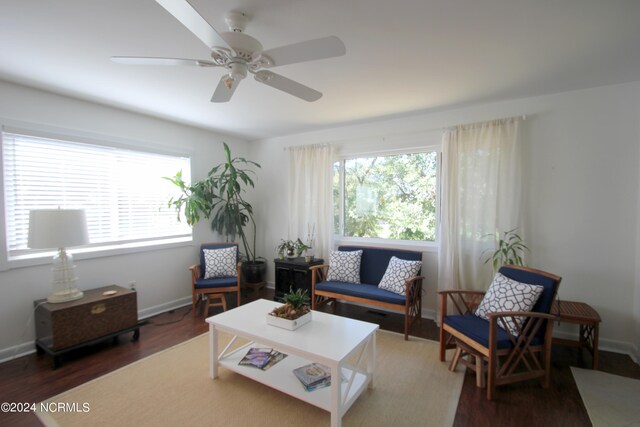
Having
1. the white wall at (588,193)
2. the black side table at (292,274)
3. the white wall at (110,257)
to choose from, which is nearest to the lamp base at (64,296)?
the white wall at (110,257)

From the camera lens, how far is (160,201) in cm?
390

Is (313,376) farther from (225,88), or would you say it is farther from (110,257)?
(110,257)

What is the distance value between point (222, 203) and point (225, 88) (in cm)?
285

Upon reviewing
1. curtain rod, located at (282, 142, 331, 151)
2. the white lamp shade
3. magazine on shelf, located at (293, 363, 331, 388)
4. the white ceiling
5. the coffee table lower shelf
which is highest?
the white ceiling

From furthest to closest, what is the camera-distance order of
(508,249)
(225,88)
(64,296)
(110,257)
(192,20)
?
(110,257)
(508,249)
(64,296)
(225,88)
(192,20)

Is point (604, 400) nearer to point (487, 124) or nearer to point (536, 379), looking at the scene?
point (536, 379)

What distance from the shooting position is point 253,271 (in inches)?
173

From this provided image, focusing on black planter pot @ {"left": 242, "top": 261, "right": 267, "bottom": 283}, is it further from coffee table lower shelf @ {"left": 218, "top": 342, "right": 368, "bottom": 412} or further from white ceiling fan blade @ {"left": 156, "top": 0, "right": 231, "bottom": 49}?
white ceiling fan blade @ {"left": 156, "top": 0, "right": 231, "bottom": 49}

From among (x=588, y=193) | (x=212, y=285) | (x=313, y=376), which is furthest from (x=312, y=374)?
(x=588, y=193)

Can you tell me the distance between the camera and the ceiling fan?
53.9 inches

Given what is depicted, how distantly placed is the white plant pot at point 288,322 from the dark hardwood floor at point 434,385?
41.1 inches

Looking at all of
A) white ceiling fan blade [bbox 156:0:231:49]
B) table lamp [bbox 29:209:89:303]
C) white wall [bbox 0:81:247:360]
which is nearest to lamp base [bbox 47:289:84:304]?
table lamp [bbox 29:209:89:303]

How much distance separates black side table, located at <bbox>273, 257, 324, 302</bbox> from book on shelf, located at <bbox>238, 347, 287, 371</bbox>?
1506 millimetres

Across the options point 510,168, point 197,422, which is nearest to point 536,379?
point 510,168
